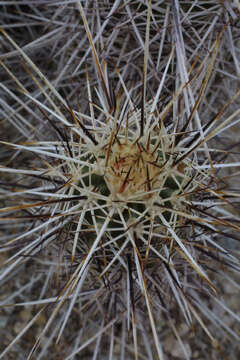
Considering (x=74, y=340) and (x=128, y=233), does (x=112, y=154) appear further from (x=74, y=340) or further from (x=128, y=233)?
(x=74, y=340)

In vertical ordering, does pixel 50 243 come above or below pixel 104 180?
below

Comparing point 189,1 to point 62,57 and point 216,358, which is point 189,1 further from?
point 216,358

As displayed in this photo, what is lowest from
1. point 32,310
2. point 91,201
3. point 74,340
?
point 74,340

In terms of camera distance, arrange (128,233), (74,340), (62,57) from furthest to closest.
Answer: (74,340)
(62,57)
(128,233)

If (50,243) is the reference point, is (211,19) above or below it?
above

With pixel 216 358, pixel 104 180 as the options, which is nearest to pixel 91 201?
pixel 104 180

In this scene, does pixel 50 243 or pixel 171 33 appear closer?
pixel 50 243

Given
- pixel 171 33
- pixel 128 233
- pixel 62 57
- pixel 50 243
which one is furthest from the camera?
pixel 62 57

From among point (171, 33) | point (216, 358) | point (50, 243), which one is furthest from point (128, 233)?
point (216, 358)

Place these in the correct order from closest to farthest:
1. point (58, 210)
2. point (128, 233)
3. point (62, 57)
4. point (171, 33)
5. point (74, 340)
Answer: point (128, 233)
point (58, 210)
point (171, 33)
point (62, 57)
point (74, 340)
